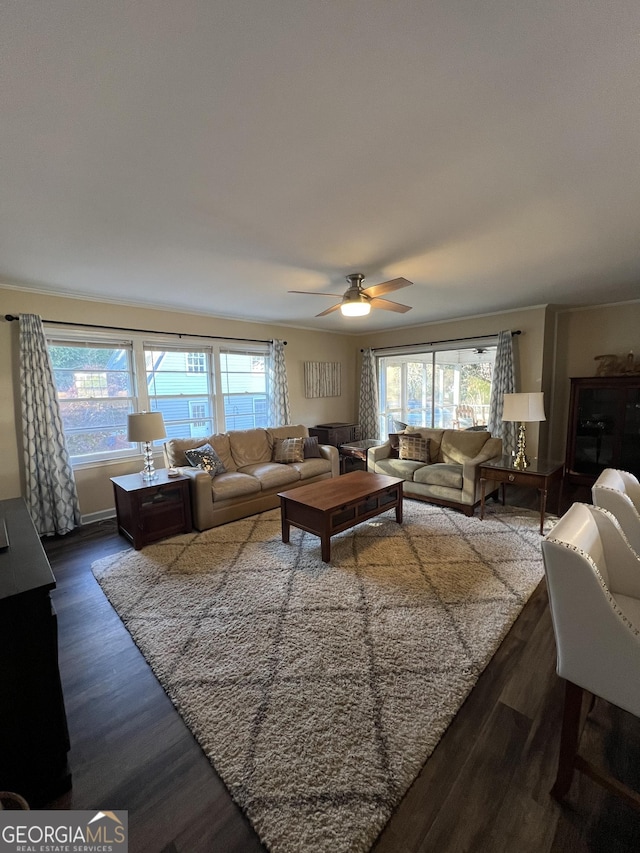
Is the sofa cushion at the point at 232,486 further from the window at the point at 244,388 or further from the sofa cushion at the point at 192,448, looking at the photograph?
the window at the point at 244,388

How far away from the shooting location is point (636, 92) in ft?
4.09

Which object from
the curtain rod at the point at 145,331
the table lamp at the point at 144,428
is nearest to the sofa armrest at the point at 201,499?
the table lamp at the point at 144,428

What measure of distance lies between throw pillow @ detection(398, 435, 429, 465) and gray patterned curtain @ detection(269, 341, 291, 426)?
1939 mm

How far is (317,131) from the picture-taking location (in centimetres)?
142

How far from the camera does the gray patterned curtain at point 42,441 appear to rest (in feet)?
11.1

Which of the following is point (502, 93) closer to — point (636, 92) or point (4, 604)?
point (636, 92)

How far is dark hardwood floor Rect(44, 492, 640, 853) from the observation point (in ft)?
3.77

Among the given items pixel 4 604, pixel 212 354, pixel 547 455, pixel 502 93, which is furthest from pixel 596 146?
pixel 547 455

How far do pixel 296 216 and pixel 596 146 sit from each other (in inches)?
58.5

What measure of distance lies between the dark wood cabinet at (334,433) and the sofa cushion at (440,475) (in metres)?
1.89

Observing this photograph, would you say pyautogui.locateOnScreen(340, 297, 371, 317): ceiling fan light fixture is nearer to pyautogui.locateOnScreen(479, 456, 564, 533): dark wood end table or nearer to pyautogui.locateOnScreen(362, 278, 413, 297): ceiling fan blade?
pyautogui.locateOnScreen(362, 278, 413, 297): ceiling fan blade

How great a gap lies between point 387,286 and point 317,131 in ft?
5.08

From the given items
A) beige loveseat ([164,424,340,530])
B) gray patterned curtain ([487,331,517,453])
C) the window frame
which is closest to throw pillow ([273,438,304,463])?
beige loveseat ([164,424,340,530])

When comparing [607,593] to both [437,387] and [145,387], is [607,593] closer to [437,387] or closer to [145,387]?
[145,387]
